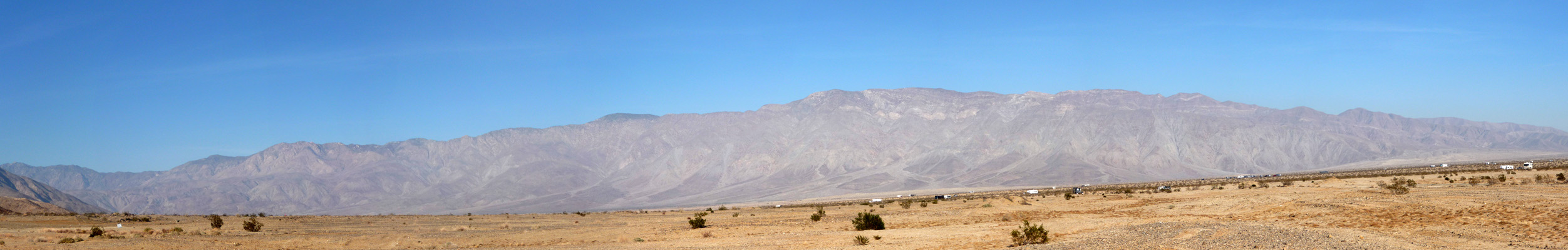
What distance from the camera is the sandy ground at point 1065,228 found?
58.7 feet

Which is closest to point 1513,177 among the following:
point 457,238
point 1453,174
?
point 1453,174

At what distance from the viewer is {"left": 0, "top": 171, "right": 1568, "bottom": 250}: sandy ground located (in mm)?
17906

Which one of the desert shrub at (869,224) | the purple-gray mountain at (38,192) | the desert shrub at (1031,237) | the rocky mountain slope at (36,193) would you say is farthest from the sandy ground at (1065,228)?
the purple-gray mountain at (38,192)

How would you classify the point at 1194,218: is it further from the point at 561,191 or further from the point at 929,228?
the point at 561,191

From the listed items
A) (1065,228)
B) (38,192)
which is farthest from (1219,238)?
(38,192)

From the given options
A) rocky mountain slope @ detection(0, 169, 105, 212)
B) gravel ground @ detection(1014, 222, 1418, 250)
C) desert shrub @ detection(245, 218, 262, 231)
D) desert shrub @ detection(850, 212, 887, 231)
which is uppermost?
rocky mountain slope @ detection(0, 169, 105, 212)

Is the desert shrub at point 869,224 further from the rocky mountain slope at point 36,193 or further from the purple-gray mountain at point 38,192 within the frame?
the purple-gray mountain at point 38,192

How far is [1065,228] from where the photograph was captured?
25188 mm

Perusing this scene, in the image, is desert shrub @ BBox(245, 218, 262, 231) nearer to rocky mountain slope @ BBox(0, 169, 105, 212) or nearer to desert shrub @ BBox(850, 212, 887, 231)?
desert shrub @ BBox(850, 212, 887, 231)

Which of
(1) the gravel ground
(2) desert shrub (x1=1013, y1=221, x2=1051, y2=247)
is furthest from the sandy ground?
(2) desert shrub (x1=1013, y1=221, x2=1051, y2=247)

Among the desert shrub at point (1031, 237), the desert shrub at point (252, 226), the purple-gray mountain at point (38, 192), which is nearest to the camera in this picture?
the desert shrub at point (1031, 237)

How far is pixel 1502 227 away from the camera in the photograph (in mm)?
17562

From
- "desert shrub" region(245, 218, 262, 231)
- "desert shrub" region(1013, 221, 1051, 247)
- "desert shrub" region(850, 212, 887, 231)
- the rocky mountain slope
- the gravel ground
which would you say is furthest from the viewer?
the rocky mountain slope

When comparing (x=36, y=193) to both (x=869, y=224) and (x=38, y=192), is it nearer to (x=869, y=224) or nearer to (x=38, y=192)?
(x=38, y=192)
